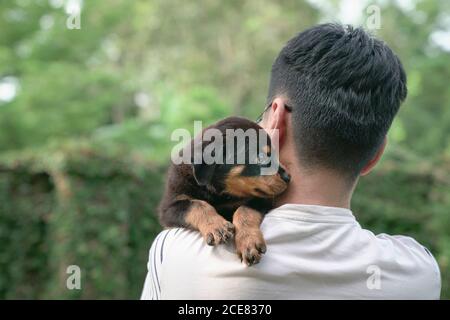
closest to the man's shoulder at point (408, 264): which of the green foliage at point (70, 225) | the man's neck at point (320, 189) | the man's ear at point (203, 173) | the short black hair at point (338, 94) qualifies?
the man's neck at point (320, 189)

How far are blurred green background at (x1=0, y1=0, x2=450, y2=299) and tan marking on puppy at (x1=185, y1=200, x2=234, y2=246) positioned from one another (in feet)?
3.17

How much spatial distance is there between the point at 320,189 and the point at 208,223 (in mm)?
476

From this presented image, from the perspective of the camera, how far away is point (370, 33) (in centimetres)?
244

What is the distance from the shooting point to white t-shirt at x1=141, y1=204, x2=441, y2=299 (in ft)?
6.46

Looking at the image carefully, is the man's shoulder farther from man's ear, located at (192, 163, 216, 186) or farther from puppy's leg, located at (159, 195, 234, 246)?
man's ear, located at (192, 163, 216, 186)


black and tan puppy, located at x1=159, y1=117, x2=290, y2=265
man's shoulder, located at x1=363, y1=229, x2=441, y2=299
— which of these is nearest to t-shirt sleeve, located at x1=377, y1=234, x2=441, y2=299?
man's shoulder, located at x1=363, y1=229, x2=441, y2=299

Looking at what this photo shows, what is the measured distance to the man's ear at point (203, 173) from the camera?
2.96 m

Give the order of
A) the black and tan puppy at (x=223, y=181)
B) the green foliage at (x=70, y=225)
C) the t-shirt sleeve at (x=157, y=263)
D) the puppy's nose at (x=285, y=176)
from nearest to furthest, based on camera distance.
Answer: the t-shirt sleeve at (x=157, y=263)
the puppy's nose at (x=285, y=176)
the black and tan puppy at (x=223, y=181)
the green foliage at (x=70, y=225)

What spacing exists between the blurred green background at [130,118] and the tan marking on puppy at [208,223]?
97cm


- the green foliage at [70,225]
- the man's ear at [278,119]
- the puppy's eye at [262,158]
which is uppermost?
the man's ear at [278,119]

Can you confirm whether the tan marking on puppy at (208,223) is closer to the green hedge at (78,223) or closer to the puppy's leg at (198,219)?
the puppy's leg at (198,219)
